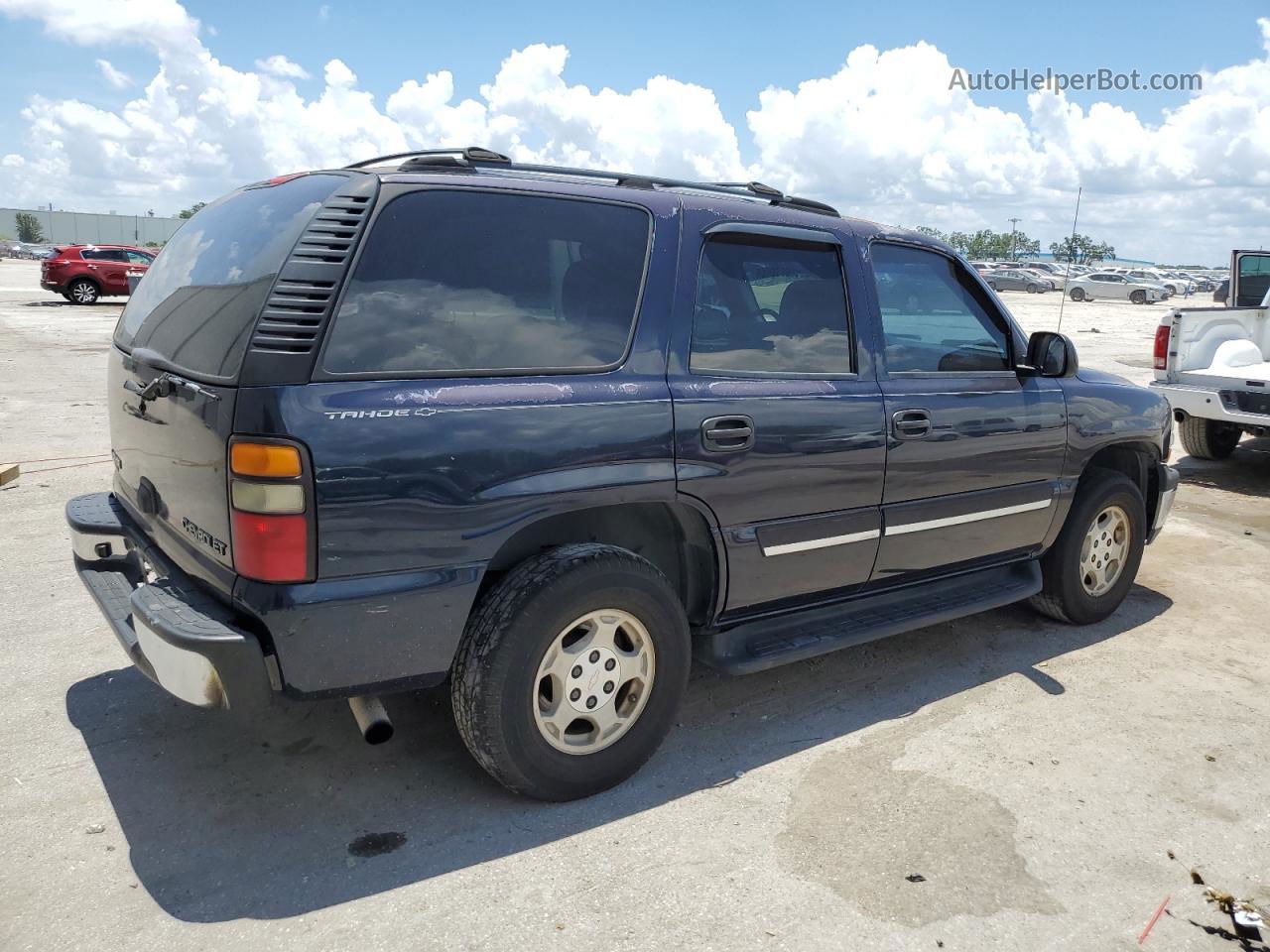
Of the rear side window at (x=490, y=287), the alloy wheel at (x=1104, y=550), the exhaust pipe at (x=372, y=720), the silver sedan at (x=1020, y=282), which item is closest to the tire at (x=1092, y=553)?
the alloy wheel at (x=1104, y=550)

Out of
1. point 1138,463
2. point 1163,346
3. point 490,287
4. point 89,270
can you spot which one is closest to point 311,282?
point 490,287

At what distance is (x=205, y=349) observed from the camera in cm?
288

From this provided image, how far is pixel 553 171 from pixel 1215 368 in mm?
7194

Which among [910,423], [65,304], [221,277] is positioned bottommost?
[910,423]

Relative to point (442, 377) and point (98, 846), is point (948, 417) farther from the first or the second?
point (98, 846)

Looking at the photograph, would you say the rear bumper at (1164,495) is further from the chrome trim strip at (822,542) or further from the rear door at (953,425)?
the chrome trim strip at (822,542)

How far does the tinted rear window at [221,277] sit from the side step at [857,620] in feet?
6.26

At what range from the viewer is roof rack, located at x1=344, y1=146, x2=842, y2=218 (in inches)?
125

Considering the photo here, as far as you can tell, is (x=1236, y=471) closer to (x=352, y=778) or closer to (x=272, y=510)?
(x=352, y=778)

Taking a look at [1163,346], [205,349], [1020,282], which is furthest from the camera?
[1020,282]

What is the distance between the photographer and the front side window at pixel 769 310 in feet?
11.3

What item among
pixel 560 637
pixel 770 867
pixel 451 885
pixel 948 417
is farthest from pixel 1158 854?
pixel 451 885

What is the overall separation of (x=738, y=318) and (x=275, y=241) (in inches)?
61.2

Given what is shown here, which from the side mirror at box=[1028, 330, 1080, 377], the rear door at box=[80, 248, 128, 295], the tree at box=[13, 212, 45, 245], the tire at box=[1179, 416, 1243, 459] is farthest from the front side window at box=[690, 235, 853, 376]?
the tree at box=[13, 212, 45, 245]
